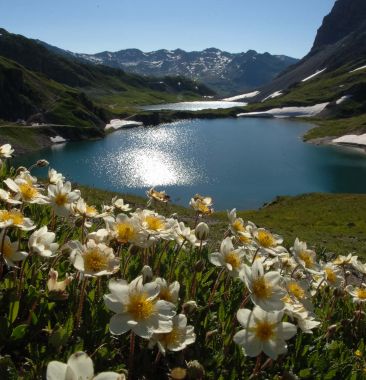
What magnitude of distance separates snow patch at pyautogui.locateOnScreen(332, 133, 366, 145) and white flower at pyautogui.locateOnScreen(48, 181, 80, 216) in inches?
3754

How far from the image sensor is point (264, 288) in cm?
302

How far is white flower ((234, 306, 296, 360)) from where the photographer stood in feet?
9.41

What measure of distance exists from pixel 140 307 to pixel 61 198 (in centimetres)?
177

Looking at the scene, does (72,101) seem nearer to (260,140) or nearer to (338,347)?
(260,140)

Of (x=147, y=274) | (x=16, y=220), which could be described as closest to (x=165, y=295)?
(x=147, y=274)

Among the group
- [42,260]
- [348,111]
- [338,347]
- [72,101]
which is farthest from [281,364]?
[348,111]

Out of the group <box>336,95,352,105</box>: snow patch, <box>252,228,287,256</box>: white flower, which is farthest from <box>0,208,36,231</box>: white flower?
<box>336,95,352,105</box>: snow patch

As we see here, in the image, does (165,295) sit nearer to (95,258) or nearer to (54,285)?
(95,258)

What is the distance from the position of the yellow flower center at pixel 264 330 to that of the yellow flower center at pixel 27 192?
2317 mm

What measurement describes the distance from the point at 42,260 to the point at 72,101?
387ft

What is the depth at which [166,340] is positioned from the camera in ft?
9.60

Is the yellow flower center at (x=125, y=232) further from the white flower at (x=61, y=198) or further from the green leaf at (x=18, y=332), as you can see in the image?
the green leaf at (x=18, y=332)

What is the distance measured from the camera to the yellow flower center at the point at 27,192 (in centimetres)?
393

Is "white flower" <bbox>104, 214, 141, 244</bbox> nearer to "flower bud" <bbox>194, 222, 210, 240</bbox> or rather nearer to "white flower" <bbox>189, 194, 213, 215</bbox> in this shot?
"flower bud" <bbox>194, 222, 210, 240</bbox>
